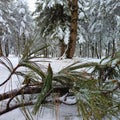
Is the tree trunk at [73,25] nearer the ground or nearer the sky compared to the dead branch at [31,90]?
nearer the sky

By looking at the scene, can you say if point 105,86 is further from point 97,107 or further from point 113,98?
point 97,107

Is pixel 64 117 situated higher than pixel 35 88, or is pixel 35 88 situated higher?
pixel 35 88

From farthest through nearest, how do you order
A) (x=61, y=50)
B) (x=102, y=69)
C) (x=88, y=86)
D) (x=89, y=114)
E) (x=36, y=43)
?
1. (x=61, y=50)
2. (x=102, y=69)
3. (x=36, y=43)
4. (x=88, y=86)
5. (x=89, y=114)

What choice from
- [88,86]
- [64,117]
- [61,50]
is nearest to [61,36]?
[61,50]

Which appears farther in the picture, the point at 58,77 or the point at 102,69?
the point at 102,69

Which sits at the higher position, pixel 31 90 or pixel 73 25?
pixel 73 25

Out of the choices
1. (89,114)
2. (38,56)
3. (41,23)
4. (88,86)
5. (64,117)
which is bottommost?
(64,117)

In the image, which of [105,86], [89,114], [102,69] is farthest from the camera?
[102,69]

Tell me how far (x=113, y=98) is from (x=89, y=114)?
42 cm

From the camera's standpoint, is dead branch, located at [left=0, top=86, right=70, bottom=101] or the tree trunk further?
the tree trunk

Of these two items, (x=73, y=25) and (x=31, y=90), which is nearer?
(x=31, y=90)

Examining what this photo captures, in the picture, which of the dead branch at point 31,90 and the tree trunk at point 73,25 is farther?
the tree trunk at point 73,25

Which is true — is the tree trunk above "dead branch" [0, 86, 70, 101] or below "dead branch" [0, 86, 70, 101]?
above

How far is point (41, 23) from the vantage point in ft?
56.0
